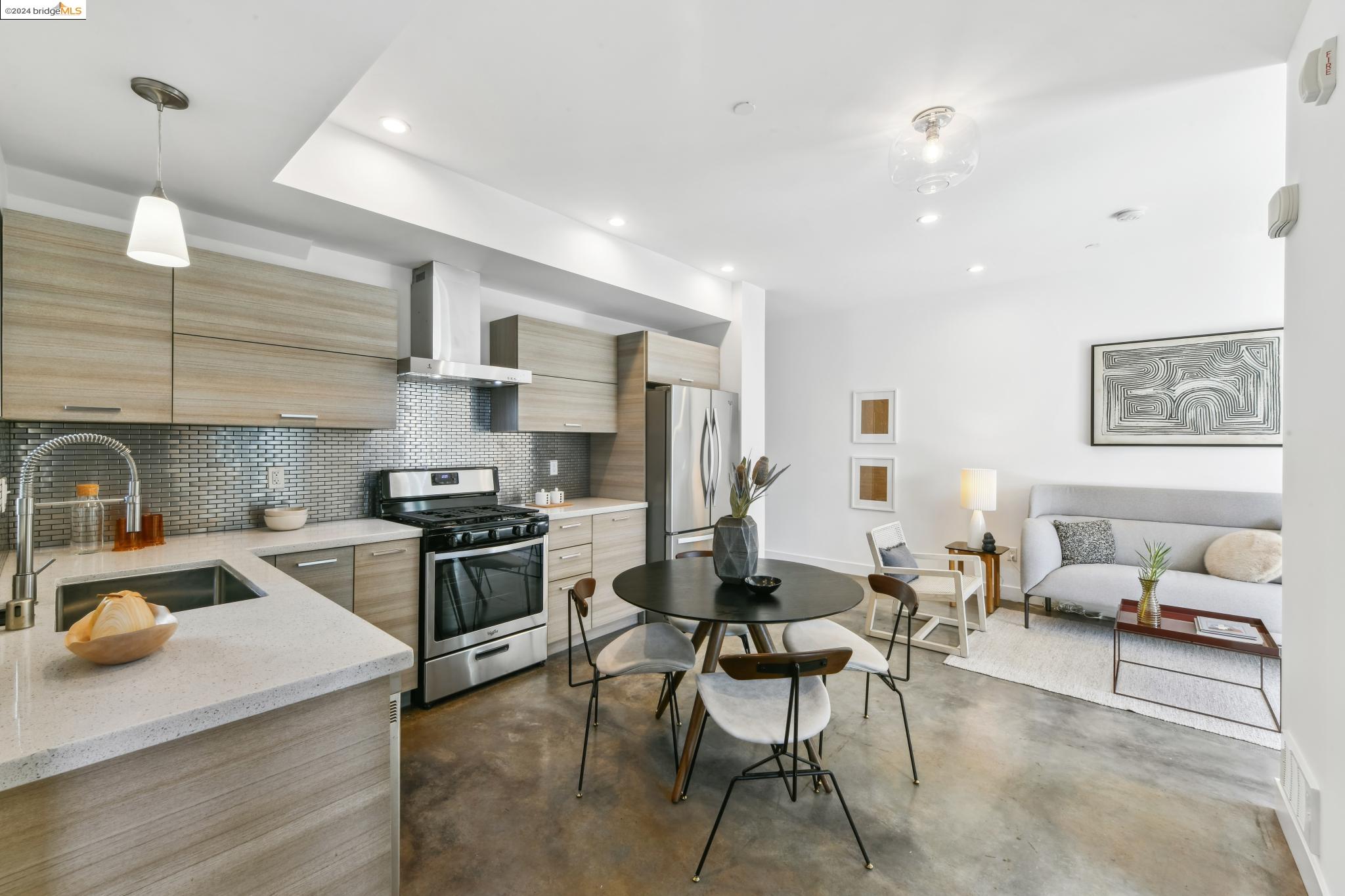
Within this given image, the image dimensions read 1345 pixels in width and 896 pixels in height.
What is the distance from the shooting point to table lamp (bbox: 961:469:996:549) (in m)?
4.50

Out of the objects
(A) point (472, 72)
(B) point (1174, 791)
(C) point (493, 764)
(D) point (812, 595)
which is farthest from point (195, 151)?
(B) point (1174, 791)

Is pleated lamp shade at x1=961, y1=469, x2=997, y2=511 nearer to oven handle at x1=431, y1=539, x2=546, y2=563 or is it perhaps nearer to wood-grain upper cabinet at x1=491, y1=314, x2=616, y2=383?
wood-grain upper cabinet at x1=491, y1=314, x2=616, y2=383

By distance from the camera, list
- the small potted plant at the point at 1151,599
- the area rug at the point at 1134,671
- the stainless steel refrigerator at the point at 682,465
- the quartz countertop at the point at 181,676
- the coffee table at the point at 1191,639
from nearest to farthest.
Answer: the quartz countertop at the point at 181,676
the coffee table at the point at 1191,639
the area rug at the point at 1134,671
the small potted plant at the point at 1151,599
the stainless steel refrigerator at the point at 682,465

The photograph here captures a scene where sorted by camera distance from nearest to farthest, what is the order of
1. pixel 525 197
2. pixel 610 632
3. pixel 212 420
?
pixel 212 420
pixel 525 197
pixel 610 632

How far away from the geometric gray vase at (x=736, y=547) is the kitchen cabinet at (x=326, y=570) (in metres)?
1.67

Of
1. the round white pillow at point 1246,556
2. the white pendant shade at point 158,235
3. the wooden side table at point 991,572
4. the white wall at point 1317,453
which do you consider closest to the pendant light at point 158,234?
the white pendant shade at point 158,235

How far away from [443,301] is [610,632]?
241 centimetres

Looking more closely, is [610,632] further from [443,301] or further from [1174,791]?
[1174,791]

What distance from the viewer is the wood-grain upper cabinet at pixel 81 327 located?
2025 millimetres

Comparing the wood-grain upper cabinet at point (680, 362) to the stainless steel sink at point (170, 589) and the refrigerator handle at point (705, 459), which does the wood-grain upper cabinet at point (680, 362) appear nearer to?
the refrigerator handle at point (705, 459)

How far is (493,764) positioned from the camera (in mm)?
2314

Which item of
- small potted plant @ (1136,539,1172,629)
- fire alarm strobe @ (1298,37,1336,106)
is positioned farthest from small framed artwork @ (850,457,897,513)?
fire alarm strobe @ (1298,37,1336,106)

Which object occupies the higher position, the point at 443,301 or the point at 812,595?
the point at 443,301

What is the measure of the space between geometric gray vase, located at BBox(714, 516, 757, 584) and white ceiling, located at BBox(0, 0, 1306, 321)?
1.69 metres
